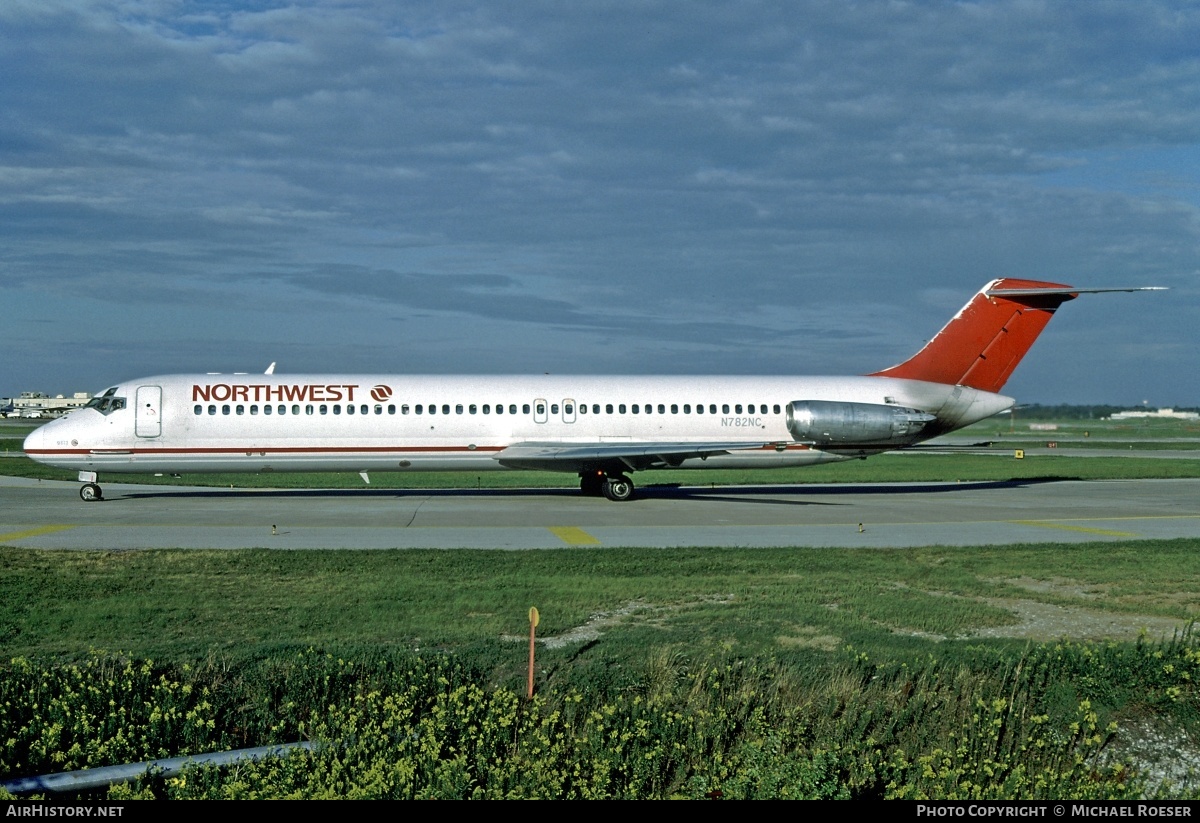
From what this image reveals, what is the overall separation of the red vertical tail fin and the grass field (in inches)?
A: 633

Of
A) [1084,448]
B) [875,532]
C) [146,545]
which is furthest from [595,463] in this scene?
[1084,448]

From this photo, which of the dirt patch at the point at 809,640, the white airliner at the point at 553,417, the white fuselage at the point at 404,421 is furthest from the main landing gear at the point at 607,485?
the dirt patch at the point at 809,640

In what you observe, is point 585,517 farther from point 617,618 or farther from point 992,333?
point 992,333

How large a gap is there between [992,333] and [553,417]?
13077 mm

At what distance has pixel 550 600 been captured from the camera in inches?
500

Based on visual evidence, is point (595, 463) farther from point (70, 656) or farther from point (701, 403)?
point (70, 656)

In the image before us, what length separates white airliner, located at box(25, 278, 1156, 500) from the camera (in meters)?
26.5

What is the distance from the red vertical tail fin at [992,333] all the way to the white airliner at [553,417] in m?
0.03

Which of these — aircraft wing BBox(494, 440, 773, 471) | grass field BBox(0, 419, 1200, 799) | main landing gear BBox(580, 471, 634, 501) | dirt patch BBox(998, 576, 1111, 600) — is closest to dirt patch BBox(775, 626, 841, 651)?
grass field BBox(0, 419, 1200, 799)

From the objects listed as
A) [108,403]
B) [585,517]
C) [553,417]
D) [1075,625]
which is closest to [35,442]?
Result: [108,403]

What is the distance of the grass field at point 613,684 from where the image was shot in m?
7.16

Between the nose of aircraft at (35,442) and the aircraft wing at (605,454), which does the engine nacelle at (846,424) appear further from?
the nose of aircraft at (35,442)

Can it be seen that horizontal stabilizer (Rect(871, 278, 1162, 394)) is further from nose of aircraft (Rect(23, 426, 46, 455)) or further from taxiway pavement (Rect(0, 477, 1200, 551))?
nose of aircraft (Rect(23, 426, 46, 455))
